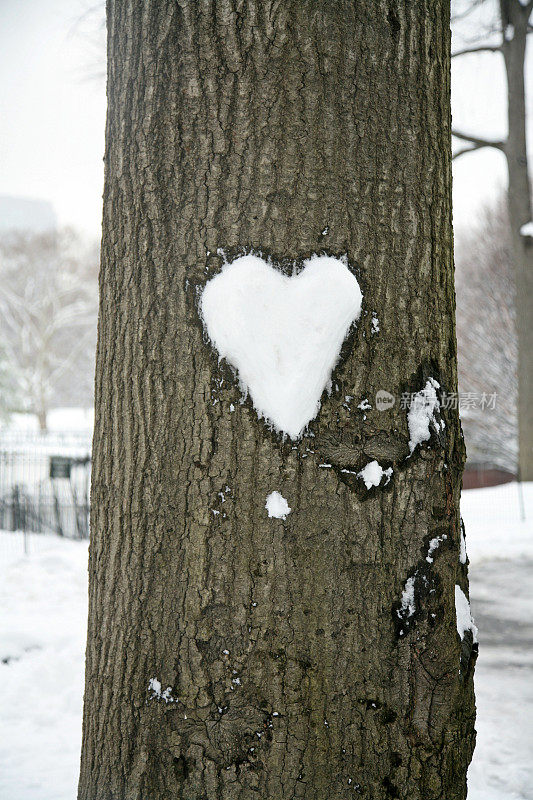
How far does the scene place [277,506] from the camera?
5.23ft

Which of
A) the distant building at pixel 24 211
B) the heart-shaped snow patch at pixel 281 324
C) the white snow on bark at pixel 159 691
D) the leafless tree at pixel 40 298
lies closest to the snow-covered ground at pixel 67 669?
the white snow on bark at pixel 159 691

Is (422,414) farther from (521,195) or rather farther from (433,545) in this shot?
(521,195)

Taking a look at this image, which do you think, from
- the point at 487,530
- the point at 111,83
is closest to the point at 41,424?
the point at 487,530

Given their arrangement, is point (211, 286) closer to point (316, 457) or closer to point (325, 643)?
point (316, 457)

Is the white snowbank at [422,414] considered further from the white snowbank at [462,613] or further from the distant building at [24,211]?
the distant building at [24,211]

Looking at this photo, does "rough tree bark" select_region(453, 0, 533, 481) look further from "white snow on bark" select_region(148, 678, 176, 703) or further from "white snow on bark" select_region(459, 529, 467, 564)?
"white snow on bark" select_region(148, 678, 176, 703)

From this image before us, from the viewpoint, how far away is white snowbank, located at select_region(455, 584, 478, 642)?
5.72 feet

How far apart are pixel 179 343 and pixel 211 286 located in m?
0.17

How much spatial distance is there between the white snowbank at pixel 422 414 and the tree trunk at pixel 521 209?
42.3 feet

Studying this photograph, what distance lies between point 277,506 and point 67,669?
3.82 meters

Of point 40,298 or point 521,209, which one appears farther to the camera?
point 40,298

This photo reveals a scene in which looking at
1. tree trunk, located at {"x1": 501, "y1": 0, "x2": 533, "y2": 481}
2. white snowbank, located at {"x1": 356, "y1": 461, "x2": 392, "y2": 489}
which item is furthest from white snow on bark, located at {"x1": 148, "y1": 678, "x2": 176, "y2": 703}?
tree trunk, located at {"x1": 501, "y1": 0, "x2": 533, "y2": 481}

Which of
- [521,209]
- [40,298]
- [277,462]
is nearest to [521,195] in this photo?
[521,209]

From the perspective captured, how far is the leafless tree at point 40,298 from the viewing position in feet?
102
